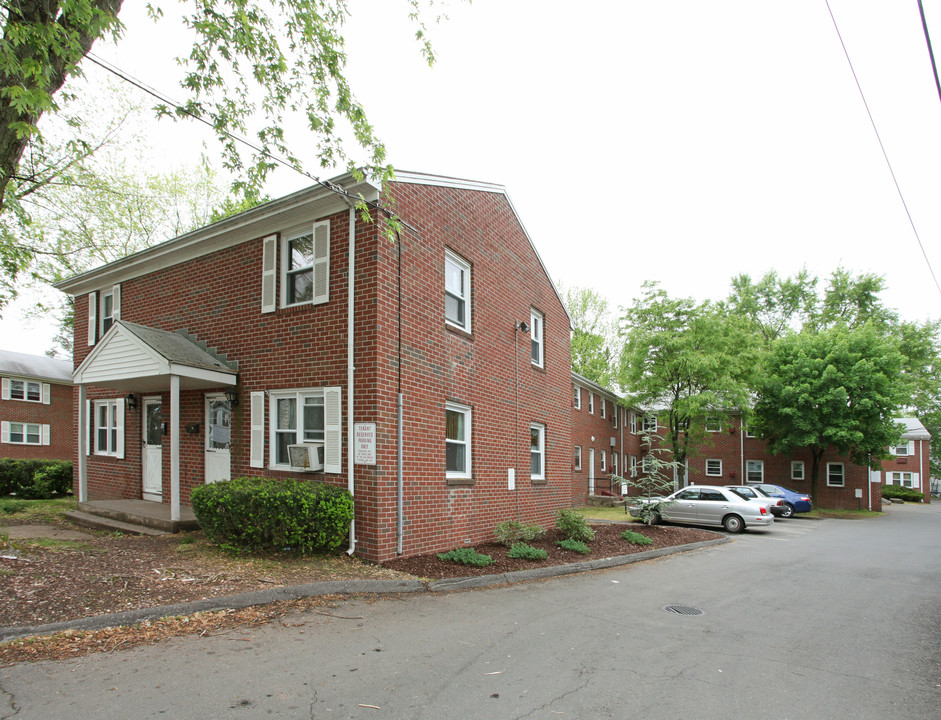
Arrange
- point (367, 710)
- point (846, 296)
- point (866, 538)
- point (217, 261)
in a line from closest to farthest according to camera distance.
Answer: point (367, 710)
point (217, 261)
point (866, 538)
point (846, 296)

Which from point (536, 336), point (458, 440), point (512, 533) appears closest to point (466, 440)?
point (458, 440)

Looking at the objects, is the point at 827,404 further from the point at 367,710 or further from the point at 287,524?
the point at 367,710

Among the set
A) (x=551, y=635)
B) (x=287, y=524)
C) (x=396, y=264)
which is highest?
(x=396, y=264)

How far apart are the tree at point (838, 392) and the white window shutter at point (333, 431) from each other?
26.3 metres

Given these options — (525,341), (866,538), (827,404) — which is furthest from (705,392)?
(525,341)

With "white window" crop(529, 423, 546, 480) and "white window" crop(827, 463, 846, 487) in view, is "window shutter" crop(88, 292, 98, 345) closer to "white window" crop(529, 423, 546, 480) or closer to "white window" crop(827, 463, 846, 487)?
"white window" crop(529, 423, 546, 480)

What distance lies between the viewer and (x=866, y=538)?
1808cm

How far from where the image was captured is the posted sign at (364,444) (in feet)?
29.5

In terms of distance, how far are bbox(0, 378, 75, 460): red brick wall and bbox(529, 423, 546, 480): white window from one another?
23.2 meters

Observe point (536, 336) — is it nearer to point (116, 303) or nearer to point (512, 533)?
point (512, 533)

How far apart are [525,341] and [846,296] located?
4208cm

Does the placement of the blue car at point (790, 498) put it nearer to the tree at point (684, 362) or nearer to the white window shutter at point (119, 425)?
the tree at point (684, 362)

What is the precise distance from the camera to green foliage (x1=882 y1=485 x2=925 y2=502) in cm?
4616

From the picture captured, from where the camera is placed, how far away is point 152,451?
1295cm
